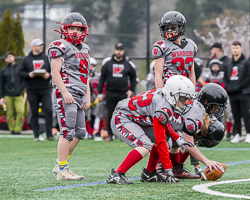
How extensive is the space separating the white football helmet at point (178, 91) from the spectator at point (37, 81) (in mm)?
5824

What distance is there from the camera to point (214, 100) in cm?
525

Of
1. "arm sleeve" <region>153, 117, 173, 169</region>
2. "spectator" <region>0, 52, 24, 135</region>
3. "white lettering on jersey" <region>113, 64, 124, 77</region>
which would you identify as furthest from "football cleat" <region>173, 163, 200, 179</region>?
"spectator" <region>0, 52, 24, 135</region>

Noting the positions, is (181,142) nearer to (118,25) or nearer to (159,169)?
(159,169)

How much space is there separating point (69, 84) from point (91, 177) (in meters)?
0.99

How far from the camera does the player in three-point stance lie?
15.3 feet

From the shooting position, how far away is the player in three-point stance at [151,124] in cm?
465

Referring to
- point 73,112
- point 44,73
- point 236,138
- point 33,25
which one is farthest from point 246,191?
point 33,25

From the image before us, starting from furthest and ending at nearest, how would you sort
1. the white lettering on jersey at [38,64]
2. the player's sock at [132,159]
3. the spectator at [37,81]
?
the white lettering on jersey at [38,64] < the spectator at [37,81] < the player's sock at [132,159]

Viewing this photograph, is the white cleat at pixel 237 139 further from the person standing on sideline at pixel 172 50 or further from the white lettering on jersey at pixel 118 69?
the person standing on sideline at pixel 172 50

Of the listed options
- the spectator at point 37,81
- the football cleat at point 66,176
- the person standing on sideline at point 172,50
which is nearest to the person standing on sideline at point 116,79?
the spectator at point 37,81

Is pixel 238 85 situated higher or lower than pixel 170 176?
higher

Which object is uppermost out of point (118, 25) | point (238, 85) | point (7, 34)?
point (118, 25)

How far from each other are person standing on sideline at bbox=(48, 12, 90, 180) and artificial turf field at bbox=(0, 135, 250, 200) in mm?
330

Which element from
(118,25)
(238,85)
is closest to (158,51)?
(238,85)
